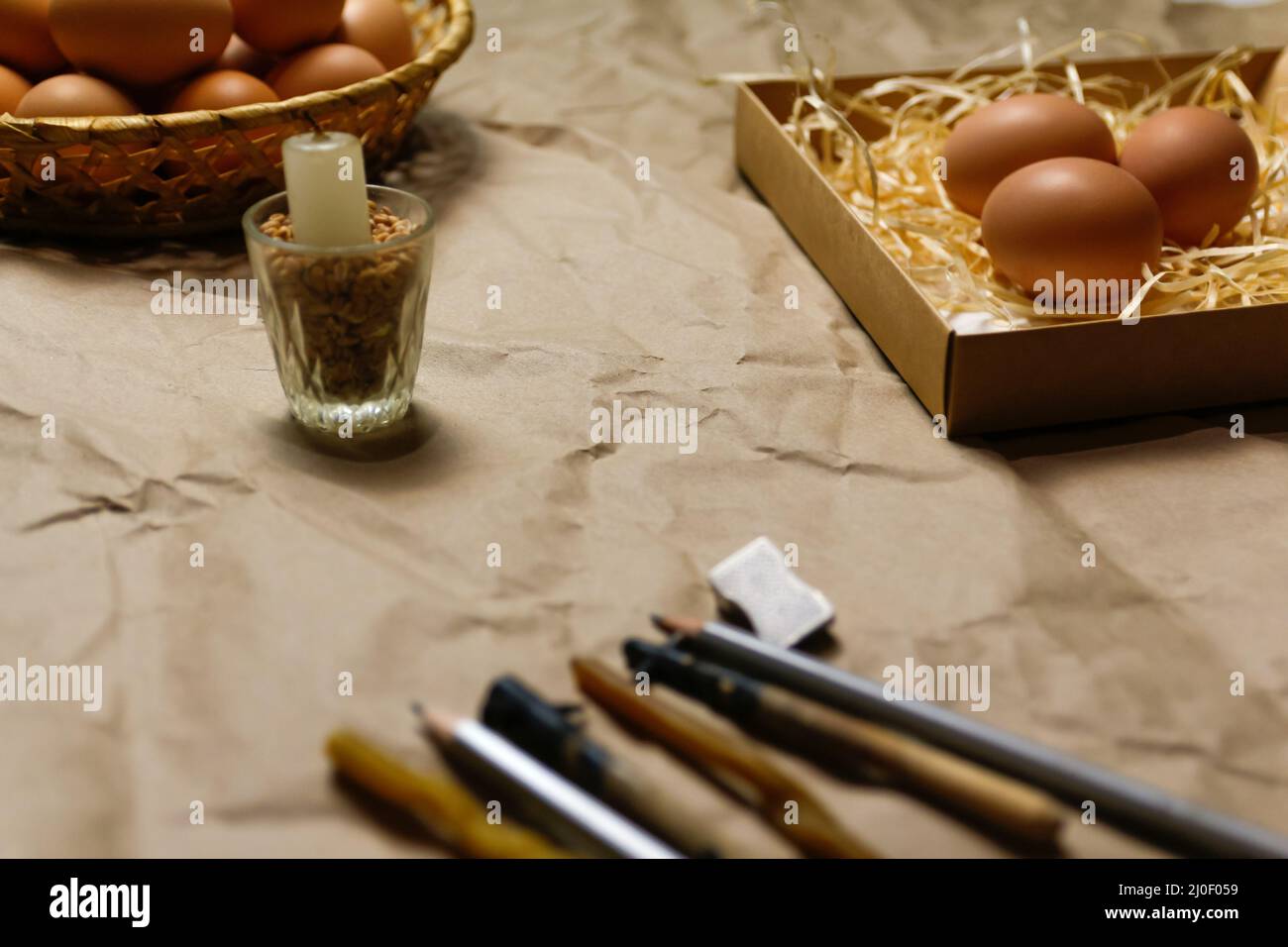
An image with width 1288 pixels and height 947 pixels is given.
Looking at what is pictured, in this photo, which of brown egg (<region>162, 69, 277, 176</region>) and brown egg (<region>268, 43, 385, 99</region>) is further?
brown egg (<region>268, 43, 385, 99</region>)

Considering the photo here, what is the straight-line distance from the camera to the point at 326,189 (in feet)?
2.56

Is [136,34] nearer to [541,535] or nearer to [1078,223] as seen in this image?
[541,535]

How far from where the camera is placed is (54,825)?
592mm

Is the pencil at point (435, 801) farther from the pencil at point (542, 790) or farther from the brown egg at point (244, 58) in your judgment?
the brown egg at point (244, 58)

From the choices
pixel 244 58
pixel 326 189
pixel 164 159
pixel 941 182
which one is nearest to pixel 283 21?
pixel 244 58

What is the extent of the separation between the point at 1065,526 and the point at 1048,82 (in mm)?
835

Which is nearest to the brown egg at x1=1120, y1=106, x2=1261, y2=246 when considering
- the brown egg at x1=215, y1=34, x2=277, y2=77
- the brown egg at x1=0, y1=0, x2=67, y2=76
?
the brown egg at x1=215, y1=34, x2=277, y2=77

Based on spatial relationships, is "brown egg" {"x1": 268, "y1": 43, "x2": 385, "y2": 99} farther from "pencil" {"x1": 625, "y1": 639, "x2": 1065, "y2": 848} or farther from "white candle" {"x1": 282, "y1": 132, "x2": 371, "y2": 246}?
"pencil" {"x1": 625, "y1": 639, "x2": 1065, "y2": 848}

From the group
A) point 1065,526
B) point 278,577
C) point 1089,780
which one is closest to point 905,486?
point 1065,526

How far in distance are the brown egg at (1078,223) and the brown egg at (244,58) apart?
75 cm

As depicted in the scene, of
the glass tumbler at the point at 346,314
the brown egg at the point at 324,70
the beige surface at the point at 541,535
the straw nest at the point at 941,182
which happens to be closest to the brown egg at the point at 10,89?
the beige surface at the point at 541,535

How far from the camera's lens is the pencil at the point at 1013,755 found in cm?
56

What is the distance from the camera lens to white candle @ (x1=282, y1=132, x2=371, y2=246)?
2.52 feet

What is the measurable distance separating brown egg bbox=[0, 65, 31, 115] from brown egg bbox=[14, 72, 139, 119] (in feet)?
0.07
